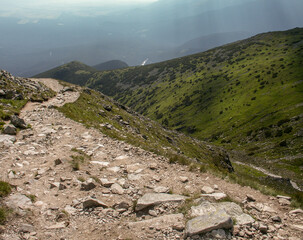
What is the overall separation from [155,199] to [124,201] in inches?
58.7

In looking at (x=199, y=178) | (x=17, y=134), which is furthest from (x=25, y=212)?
(x=17, y=134)

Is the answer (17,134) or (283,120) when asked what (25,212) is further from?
(283,120)

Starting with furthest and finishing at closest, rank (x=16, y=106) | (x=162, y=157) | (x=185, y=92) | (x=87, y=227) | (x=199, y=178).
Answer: (x=185, y=92) < (x=16, y=106) < (x=162, y=157) < (x=199, y=178) < (x=87, y=227)

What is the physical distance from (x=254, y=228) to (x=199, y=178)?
477 centimetres

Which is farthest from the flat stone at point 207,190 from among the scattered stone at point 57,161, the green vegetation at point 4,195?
the scattered stone at point 57,161

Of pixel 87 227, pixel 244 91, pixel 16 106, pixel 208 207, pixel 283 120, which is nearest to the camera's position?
pixel 87 227

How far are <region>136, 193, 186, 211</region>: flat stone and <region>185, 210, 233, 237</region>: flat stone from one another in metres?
1.87

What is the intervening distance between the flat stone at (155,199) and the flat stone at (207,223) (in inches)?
73.5

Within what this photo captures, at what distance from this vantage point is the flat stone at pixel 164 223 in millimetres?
7241

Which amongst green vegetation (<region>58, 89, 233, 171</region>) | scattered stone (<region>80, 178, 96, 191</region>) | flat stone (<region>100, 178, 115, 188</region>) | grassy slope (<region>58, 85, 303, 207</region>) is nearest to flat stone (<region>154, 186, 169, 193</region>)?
flat stone (<region>100, 178, 115, 188</region>)

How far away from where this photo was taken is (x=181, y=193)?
9938 mm

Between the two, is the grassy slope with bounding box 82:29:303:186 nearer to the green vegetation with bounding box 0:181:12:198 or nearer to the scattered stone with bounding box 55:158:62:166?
the scattered stone with bounding box 55:158:62:166

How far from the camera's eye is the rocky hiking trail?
700 cm

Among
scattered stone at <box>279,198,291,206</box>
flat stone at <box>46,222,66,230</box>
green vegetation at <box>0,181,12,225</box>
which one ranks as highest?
green vegetation at <box>0,181,12,225</box>
